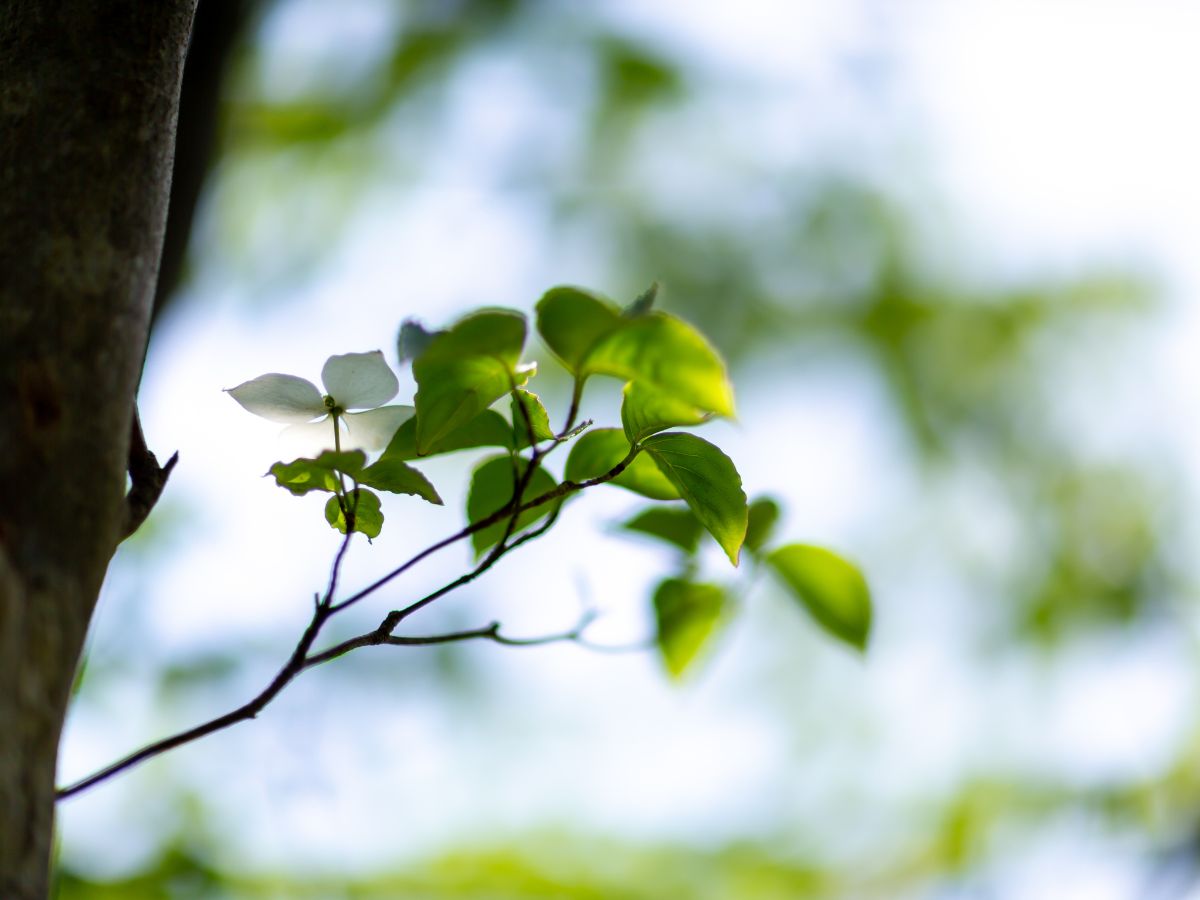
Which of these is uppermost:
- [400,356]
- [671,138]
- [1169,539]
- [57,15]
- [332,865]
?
[671,138]

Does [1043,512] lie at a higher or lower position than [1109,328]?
lower

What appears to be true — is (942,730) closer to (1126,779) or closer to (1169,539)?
(1126,779)

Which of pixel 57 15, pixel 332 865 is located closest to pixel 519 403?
pixel 57 15

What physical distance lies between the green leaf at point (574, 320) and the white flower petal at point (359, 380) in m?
0.14

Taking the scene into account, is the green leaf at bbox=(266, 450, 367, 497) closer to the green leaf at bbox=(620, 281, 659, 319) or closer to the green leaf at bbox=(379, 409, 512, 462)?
the green leaf at bbox=(379, 409, 512, 462)

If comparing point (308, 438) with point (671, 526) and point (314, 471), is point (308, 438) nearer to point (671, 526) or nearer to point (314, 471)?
point (314, 471)

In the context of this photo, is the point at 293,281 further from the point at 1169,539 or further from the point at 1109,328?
the point at 1169,539

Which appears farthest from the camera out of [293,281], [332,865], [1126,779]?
[293,281]

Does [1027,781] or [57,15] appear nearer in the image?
[57,15]

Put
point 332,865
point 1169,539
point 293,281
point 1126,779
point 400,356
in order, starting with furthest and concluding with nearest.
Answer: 1. point 1169,539
2. point 293,281
3. point 1126,779
4. point 332,865
5. point 400,356

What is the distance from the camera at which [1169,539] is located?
6.28 m

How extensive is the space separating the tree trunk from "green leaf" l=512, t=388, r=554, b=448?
0.64 feet

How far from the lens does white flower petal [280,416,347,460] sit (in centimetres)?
63

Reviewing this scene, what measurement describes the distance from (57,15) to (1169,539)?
7036 millimetres
